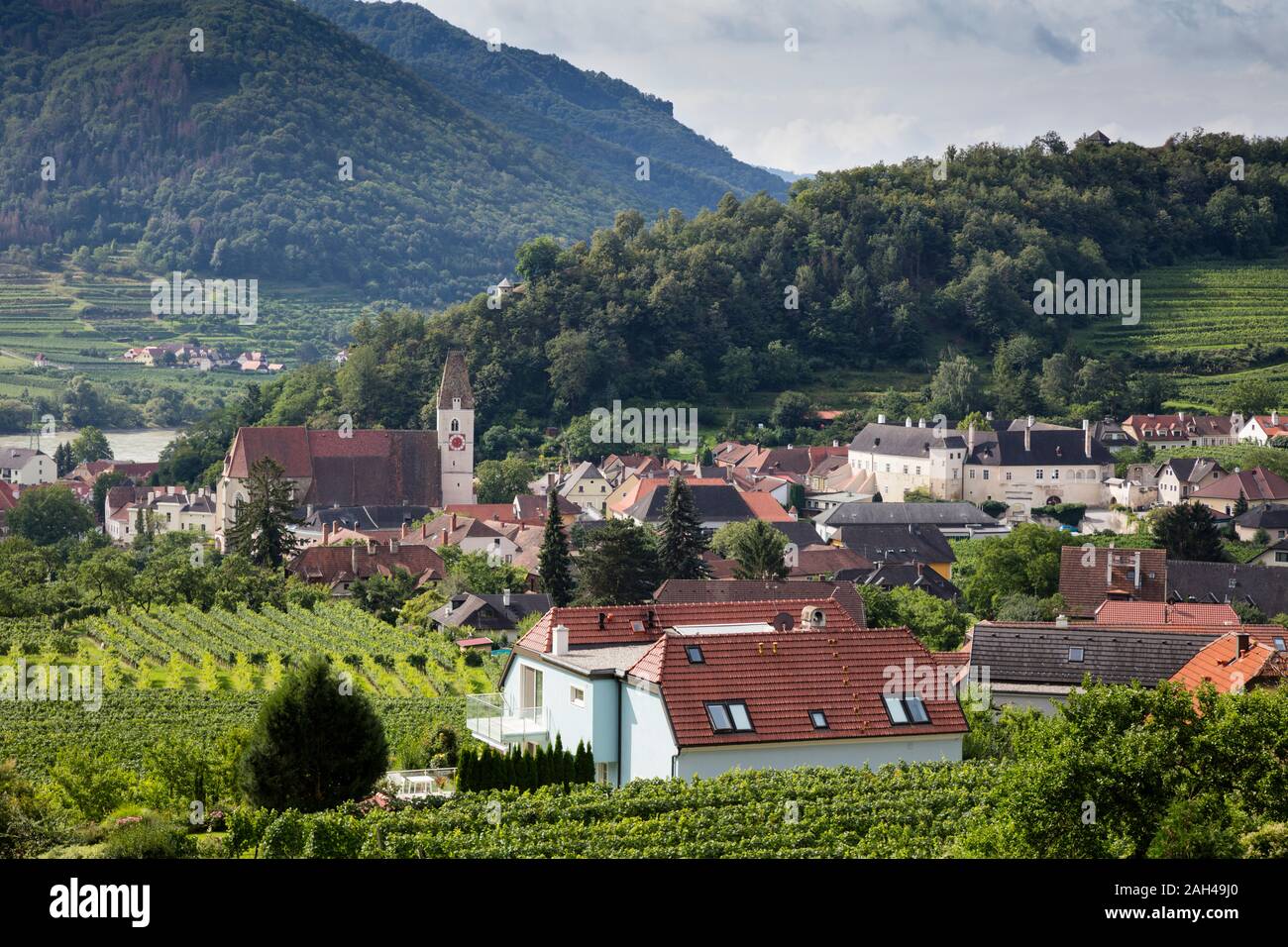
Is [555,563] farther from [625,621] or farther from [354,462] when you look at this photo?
[354,462]

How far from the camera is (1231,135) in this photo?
14175cm

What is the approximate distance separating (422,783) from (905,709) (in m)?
6.91

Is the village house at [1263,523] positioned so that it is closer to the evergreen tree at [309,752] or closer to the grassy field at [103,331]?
the evergreen tree at [309,752]

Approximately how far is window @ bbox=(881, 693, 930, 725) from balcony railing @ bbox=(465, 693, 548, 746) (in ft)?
15.9

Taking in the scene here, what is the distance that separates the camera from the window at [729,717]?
70.8 ft

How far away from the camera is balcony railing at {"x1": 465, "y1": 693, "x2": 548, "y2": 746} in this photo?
78.6ft

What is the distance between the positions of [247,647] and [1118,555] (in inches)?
1060

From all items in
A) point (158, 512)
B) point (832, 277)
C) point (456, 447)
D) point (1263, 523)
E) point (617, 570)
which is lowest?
point (158, 512)

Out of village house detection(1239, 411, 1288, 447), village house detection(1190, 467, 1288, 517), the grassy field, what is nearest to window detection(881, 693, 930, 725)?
village house detection(1190, 467, 1288, 517)

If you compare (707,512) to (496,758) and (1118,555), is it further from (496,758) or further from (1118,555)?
(496,758)

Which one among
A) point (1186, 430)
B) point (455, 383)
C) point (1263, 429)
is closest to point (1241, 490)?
point (1263, 429)

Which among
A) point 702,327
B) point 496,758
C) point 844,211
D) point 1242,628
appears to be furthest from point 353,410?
point 496,758

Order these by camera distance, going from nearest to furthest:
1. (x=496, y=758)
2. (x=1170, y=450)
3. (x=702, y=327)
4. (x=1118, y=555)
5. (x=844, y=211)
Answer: (x=496, y=758), (x=1118, y=555), (x=1170, y=450), (x=702, y=327), (x=844, y=211)

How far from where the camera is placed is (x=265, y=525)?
63.8m
